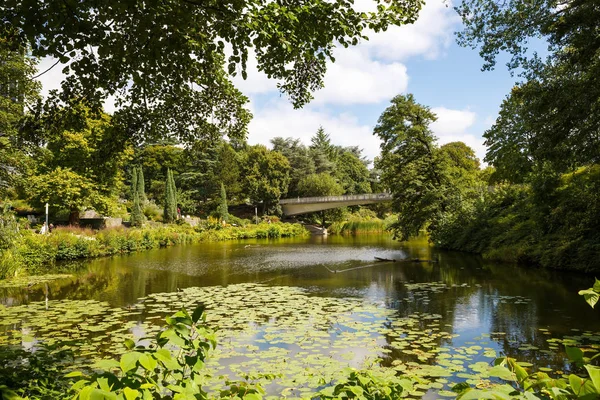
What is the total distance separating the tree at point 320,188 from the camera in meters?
55.0

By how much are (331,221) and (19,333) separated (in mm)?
48036

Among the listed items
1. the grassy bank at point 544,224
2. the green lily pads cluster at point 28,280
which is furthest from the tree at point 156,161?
the grassy bank at point 544,224

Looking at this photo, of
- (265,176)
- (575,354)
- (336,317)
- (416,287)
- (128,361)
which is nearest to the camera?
(575,354)

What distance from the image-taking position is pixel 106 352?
5969 millimetres

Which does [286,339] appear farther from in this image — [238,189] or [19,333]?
[238,189]

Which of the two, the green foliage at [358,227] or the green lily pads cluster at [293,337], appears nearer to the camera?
the green lily pads cluster at [293,337]

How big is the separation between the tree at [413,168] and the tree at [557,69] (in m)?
11.2

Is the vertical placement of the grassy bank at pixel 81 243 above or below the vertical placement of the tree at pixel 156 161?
below

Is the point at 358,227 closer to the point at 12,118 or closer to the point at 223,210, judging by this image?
the point at 223,210

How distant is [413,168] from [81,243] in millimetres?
18395

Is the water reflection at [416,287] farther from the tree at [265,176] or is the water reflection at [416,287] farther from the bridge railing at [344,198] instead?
the tree at [265,176]

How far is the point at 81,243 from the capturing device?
2073cm

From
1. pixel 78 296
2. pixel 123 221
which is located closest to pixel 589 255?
pixel 78 296


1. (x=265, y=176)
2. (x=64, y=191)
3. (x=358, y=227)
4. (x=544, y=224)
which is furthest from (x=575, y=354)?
(x=265, y=176)
